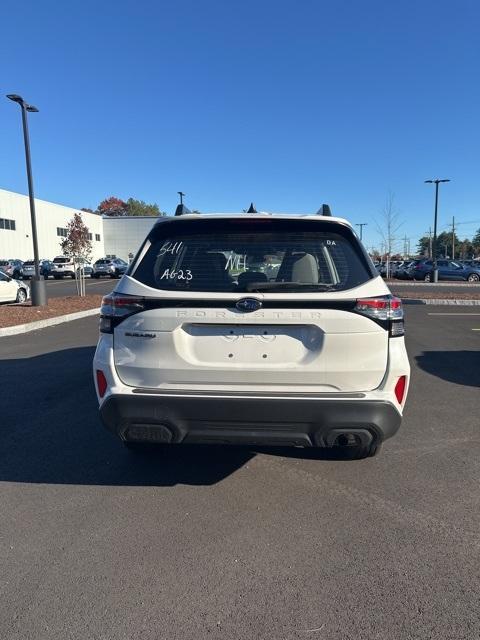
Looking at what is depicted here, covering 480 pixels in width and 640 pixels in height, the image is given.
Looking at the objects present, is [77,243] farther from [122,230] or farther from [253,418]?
[122,230]

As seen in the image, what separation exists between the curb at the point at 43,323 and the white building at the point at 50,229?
25933 millimetres

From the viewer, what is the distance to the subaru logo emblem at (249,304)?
113 inches

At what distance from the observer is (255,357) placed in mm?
2926

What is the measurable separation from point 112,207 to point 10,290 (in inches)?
4320

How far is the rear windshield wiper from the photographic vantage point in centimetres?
293

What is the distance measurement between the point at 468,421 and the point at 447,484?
5.08 feet

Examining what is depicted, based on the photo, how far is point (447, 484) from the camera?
140 inches

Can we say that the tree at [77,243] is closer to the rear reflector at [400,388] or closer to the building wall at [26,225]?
the rear reflector at [400,388]

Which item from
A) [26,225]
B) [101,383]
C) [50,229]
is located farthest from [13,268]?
[101,383]

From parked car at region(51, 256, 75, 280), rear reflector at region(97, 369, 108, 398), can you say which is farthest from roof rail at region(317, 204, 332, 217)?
parked car at region(51, 256, 75, 280)

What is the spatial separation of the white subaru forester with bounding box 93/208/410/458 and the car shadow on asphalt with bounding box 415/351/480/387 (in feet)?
13.2

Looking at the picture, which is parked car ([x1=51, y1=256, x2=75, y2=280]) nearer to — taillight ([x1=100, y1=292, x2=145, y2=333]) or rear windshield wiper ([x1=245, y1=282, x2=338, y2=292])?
taillight ([x1=100, y1=292, x2=145, y2=333])

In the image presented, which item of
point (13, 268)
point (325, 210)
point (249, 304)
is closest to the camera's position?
point (249, 304)

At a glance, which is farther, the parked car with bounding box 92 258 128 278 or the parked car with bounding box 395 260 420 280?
the parked car with bounding box 92 258 128 278
